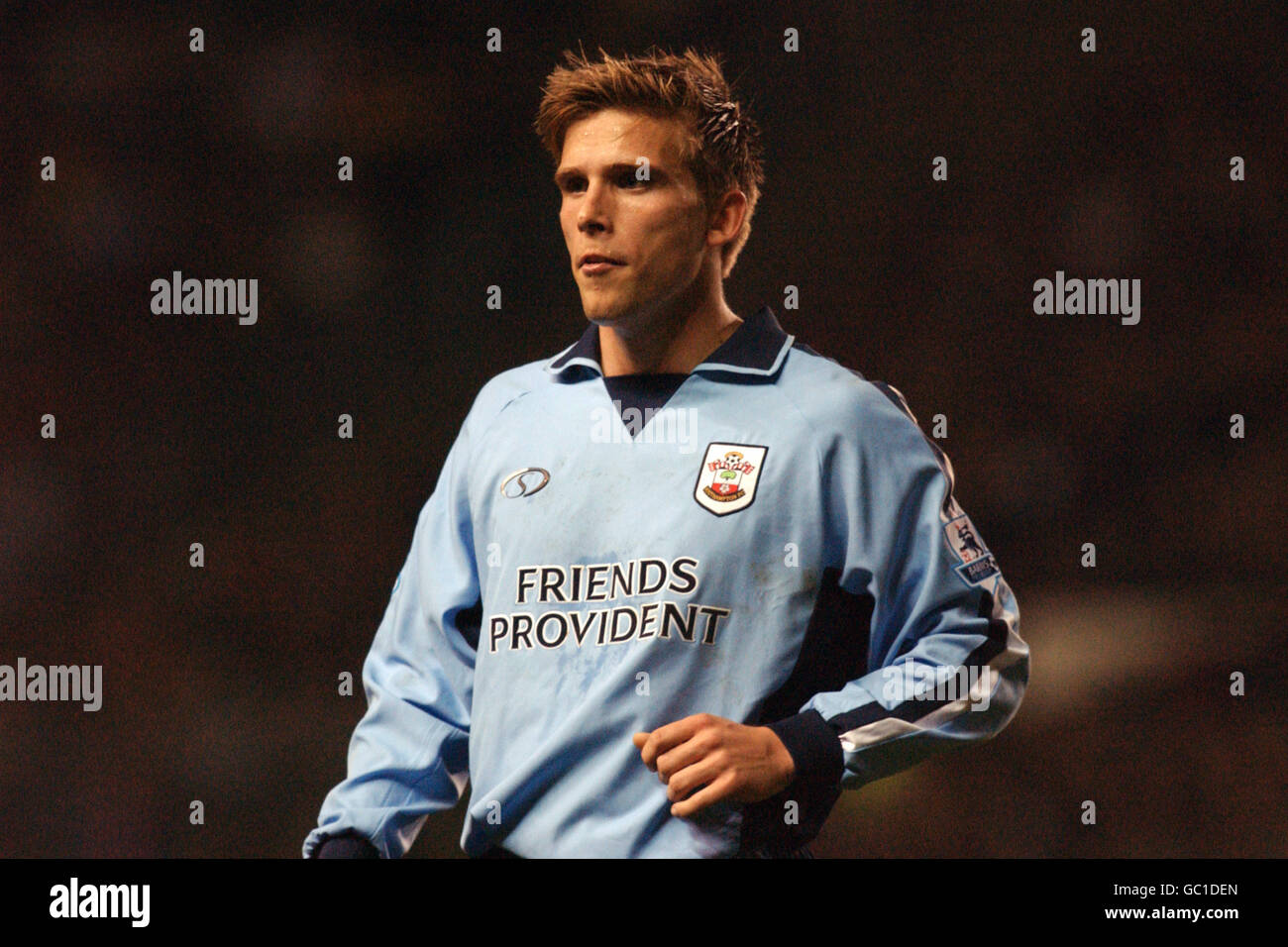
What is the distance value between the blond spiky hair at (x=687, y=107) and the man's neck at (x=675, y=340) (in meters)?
0.11

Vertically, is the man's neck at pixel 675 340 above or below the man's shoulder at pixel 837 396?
above

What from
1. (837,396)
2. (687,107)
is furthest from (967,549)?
(687,107)

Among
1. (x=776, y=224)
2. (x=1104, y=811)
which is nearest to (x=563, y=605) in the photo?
(x=776, y=224)

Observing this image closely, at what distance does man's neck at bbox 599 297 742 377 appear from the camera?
2.51 metres

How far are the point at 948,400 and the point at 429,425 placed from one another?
3.21 ft

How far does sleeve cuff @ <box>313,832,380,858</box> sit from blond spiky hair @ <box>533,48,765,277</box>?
1132 millimetres

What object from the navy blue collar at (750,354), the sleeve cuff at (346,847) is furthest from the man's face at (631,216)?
the sleeve cuff at (346,847)

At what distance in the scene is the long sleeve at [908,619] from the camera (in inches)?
90.0

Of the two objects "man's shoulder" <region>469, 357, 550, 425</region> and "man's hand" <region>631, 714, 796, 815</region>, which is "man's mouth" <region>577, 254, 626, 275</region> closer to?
"man's shoulder" <region>469, 357, 550, 425</region>

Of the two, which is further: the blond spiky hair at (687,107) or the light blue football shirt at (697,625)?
the blond spiky hair at (687,107)

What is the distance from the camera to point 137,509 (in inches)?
114

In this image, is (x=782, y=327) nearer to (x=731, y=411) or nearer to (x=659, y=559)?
(x=731, y=411)

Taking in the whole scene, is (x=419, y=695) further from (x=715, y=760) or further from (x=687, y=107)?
(x=687, y=107)

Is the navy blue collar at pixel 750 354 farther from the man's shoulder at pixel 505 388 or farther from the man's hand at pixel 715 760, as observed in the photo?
the man's hand at pixel 715 760
